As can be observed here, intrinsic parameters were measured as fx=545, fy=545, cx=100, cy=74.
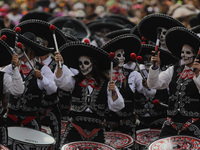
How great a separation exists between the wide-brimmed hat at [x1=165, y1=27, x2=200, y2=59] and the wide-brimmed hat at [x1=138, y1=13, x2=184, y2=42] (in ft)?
3.24

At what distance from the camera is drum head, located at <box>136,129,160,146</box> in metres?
8.26

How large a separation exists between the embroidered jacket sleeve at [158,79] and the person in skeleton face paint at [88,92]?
0.48 m

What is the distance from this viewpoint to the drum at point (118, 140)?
7.54 m

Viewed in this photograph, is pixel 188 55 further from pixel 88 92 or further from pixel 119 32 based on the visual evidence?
pixel 119 32

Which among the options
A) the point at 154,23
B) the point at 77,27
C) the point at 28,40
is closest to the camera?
the point at 28,40

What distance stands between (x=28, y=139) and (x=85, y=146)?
3.35 feet

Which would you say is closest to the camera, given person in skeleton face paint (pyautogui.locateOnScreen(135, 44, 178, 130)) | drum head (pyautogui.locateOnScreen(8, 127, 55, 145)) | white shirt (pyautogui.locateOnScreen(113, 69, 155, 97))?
drum head (pyautogui.locateOnScreen(8, 127, 55, 145))

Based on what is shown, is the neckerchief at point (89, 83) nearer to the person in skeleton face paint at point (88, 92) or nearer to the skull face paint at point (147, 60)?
the person in skeleton face paint at point (88, 92)

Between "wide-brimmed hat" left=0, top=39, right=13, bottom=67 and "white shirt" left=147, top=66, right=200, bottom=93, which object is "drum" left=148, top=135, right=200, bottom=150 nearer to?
"white shirt" left=147, top=66, right=200, bottom=93

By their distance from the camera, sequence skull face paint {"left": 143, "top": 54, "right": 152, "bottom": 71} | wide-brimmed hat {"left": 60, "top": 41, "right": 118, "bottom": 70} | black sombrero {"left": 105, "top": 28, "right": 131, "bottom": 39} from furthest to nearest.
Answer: black sombrero {"left": 105, "top": 28, "right": 131, "bottom": 39}
skull face paint {"left": 143, "top": 54, "right": 152, "bottom": 71}
wide-brimmed hat {"left": 60, "top": 41, "right": 118, "bottom": 70}

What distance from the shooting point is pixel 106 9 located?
21312 millimetres

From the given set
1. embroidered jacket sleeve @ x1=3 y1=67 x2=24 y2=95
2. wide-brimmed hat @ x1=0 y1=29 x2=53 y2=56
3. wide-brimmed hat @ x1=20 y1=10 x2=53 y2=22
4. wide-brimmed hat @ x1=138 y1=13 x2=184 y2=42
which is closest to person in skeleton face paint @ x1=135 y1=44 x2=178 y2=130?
wide-brimmed hat @ x1=138 y1=13 x2=184 y2=42

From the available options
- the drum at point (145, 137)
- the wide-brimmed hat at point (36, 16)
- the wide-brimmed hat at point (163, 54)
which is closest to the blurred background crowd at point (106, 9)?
the wide-brimmed hat at point (36, 16)

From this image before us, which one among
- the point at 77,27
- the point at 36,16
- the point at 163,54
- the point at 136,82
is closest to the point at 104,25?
the point at 77,27
